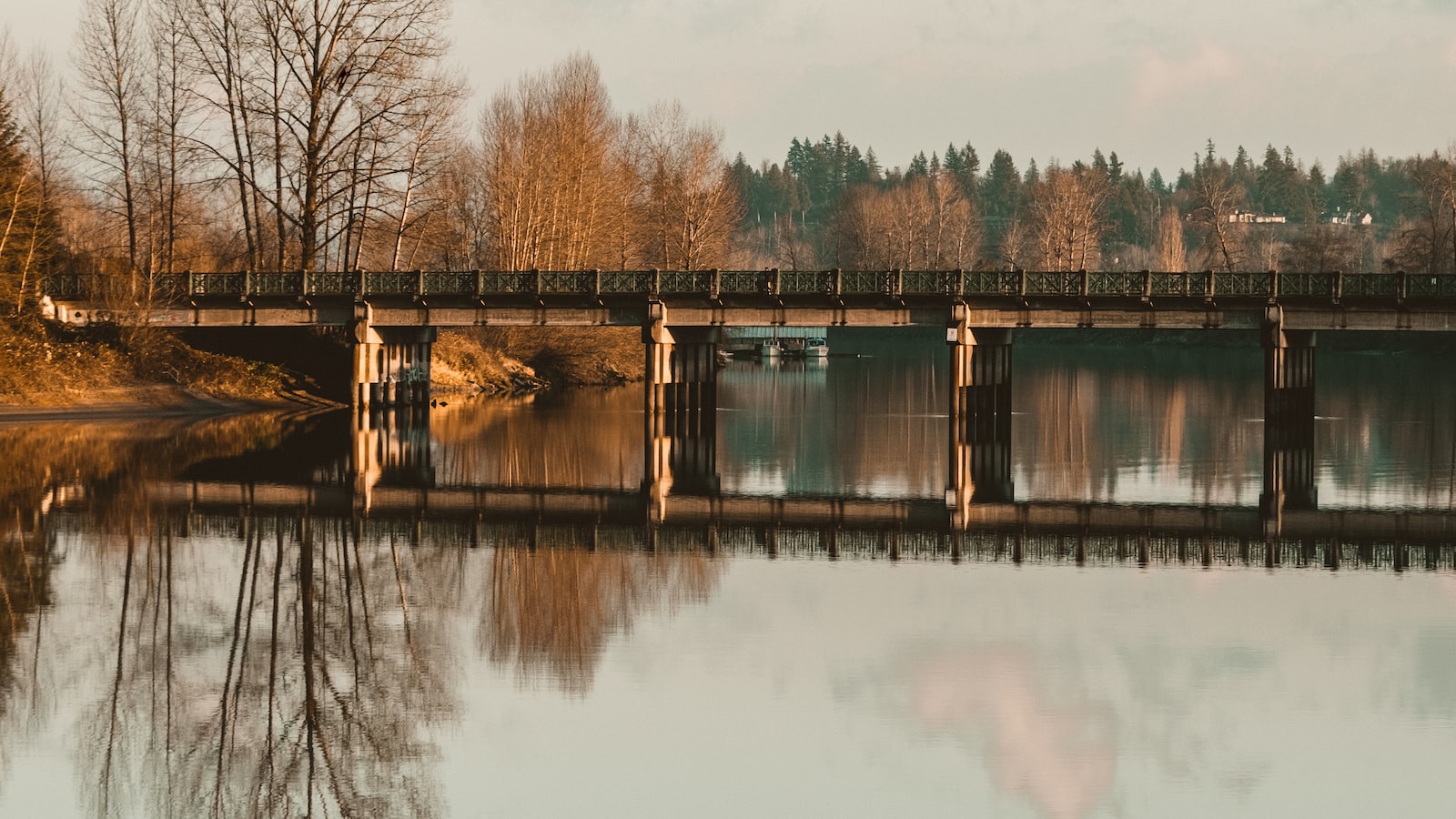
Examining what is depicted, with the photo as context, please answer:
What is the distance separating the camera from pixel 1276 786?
53.2 ft

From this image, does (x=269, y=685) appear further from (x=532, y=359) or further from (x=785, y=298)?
(x=532, y=359)

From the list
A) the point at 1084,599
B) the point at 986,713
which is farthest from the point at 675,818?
the point at 1084,599

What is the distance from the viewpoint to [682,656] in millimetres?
21891

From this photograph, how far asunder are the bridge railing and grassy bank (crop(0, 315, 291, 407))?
1.99 meters

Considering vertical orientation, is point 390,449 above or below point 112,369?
below

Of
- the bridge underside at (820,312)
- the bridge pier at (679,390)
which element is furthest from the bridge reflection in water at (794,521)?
the bridge underside at (820,312)

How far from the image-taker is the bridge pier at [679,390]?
191 ft

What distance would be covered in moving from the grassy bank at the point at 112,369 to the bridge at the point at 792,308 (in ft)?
4.18

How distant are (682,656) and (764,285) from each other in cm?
4281

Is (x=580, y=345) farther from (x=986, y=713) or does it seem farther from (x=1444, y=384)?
(x=986, y=713)

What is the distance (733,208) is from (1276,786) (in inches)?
4628

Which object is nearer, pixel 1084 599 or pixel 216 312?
pixel 1084 599

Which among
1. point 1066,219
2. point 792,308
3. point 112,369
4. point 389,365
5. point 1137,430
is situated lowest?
point 1137,430

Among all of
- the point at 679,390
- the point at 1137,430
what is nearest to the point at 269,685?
the point at 1137,430
